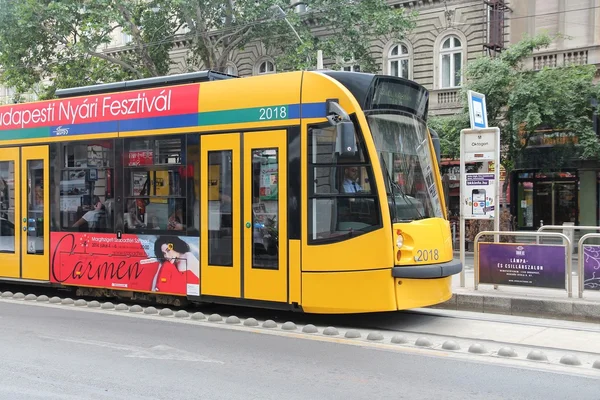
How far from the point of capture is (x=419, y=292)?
7.85 m

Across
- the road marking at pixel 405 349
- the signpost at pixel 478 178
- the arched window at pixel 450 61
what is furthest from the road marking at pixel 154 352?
the arched window at pixel 450 61

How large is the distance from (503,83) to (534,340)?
14.9 meters

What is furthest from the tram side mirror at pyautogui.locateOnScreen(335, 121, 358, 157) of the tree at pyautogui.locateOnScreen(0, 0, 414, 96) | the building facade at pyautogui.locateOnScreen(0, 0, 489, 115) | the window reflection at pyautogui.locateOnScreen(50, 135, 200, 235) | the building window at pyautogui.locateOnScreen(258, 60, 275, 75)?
the building window at pyautogui.locateOnScreen(258, 60, 275, 75)

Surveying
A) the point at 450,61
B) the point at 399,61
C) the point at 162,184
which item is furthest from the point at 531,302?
the point at 399,61

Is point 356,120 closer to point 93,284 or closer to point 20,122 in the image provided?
point 93,284

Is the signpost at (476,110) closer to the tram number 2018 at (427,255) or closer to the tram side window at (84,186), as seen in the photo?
the tram number 2018 at (427,255)

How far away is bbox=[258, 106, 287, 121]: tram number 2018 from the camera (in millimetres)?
8109

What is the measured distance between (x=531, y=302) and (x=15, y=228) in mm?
8704

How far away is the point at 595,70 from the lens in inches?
814

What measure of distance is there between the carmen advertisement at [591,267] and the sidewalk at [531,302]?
19cm

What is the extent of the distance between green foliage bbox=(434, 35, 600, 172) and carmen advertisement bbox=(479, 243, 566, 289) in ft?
36.2

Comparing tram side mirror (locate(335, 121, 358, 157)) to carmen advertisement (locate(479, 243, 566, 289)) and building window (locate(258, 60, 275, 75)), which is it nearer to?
carmen advertisement (locate(479, 243, 566, 289))

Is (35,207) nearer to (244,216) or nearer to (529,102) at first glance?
(244,216)

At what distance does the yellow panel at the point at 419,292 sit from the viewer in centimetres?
765
